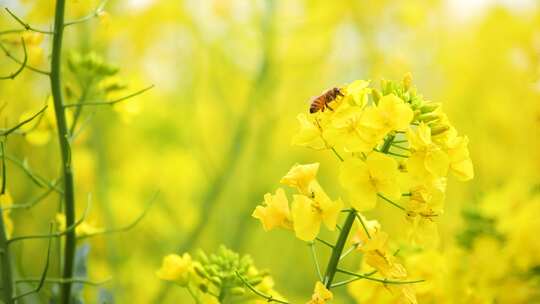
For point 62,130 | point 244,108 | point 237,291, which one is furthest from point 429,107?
point 244,108

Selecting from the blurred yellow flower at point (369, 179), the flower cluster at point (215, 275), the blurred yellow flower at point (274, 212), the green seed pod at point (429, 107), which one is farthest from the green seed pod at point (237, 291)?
the green seed pod at point (429, 107)

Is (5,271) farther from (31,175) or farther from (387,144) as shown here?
(387,144)

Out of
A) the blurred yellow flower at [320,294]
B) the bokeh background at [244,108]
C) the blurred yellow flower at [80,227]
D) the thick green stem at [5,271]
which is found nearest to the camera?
the blurred yellow flower at [320,294]

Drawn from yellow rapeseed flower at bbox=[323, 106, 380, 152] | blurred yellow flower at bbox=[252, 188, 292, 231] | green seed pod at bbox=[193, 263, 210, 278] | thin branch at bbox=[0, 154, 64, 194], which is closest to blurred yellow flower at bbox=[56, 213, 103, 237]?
thin branch at bbox=[0, 154, 64, 194]

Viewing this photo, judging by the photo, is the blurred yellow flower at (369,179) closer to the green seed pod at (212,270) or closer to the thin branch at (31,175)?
the green seed pod at (212,270)

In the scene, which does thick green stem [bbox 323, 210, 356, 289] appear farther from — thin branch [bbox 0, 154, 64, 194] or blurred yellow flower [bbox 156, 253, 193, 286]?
thin branch [bbox 0, 154, 64, 194]

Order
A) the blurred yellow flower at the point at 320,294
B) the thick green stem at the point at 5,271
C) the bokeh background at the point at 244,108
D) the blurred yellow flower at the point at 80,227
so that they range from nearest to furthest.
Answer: the blurred yellow flower at the point at 320,294
the thick green stem at the point at 5,271
the blurred yellow flower at the point at 80,227
the bokeh background at the point at 244,108

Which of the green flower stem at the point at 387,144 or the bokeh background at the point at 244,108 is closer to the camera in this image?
the green flower stem at the point at 387,144
